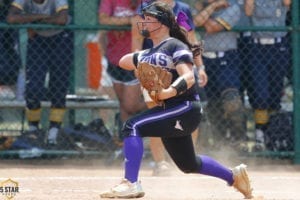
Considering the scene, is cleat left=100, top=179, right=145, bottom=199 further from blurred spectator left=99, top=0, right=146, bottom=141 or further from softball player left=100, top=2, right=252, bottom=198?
blurred spectator left=99, top=0, right=146, bottom=141

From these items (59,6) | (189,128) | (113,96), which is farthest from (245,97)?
(189,128)

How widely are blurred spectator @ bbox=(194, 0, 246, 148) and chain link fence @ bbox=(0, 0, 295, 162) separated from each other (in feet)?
0.04

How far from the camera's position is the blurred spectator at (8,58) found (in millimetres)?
9352

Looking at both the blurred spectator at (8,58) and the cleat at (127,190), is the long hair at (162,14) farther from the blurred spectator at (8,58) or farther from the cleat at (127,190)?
the blurred spectator at (8,58)

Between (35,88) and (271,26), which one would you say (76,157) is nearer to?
(35,88)

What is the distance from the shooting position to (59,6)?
9180 millimetres

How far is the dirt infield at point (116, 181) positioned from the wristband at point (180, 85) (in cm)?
96

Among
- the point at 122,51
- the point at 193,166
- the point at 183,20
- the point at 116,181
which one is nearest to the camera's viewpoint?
the point at 193,166

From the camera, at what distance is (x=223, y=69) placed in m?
9.30

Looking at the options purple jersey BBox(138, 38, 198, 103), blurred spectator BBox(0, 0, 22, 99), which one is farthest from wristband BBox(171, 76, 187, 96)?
blurred spectator BBox(0, 0, 22, 99)

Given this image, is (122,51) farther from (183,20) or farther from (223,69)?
(183,20)

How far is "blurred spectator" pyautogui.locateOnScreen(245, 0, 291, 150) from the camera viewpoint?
9383 millimetres

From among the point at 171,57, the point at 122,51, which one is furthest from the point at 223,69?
the point at 171,57

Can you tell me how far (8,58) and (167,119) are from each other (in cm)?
358
